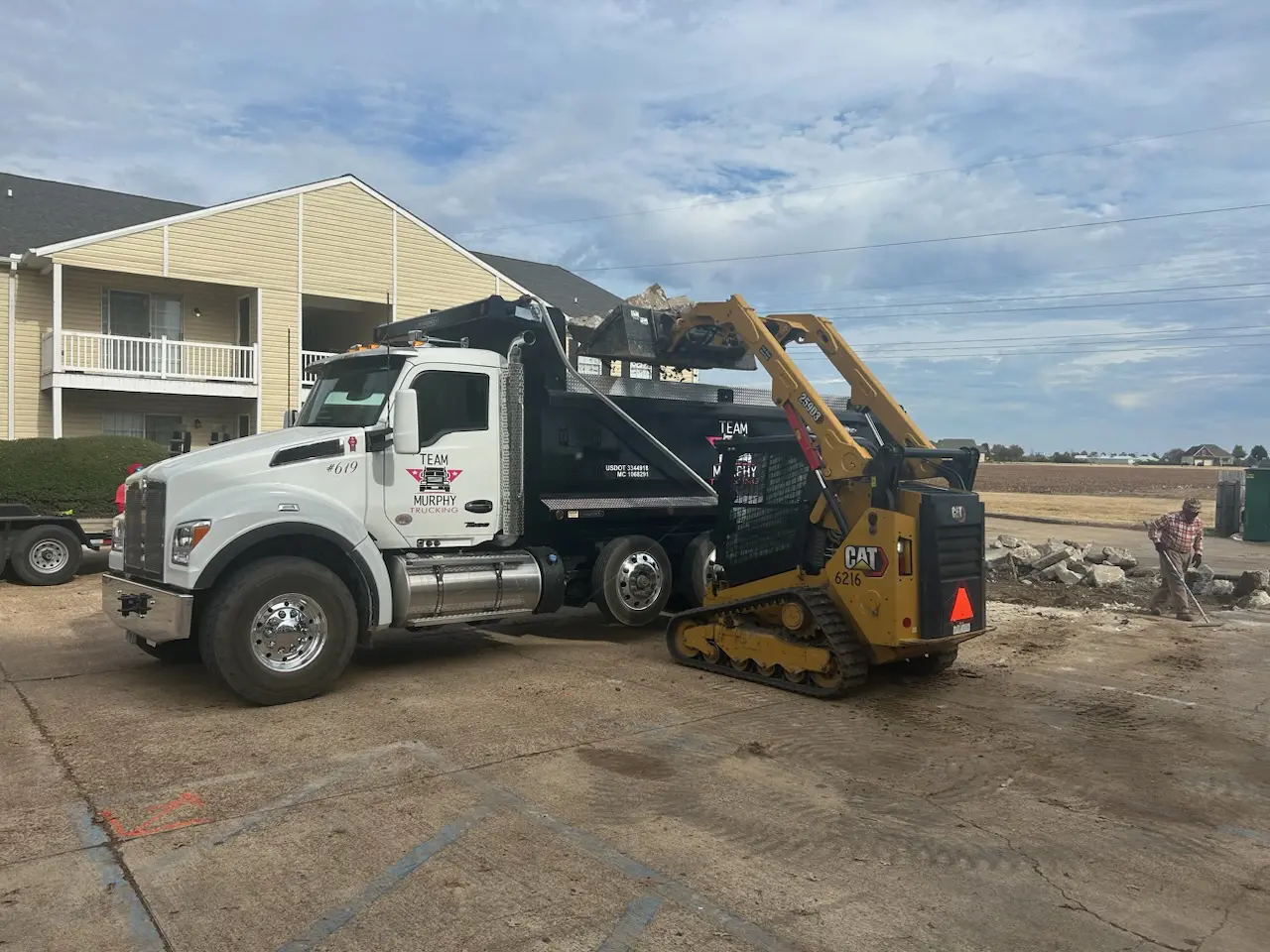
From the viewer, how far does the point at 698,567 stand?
10.5 meters

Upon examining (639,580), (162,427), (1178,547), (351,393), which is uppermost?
(162,427)

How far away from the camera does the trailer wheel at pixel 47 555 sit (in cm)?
1272

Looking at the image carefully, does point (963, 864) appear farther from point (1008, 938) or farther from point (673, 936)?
point (673, 936)

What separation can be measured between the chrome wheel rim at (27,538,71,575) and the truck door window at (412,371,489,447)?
24.9 ft

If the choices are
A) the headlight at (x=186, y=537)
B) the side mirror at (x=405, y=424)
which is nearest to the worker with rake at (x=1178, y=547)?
the side mirror at (x=405, y=424)

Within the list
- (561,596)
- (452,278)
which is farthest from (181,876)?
(452,278)

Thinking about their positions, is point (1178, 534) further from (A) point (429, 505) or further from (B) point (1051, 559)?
(A) point (429, 505)

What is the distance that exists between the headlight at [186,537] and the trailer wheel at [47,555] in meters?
7.42

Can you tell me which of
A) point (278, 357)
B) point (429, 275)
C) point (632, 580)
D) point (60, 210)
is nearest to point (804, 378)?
point (632, 580)

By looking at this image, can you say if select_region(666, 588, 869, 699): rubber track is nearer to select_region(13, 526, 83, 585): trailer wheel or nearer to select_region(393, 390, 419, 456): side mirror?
select_region(393, 390, 419, 456): side mirror

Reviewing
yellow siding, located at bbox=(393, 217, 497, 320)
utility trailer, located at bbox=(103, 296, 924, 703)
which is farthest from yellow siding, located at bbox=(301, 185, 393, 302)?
utility trailer, located at bbox=(103, 296, 924, 703)

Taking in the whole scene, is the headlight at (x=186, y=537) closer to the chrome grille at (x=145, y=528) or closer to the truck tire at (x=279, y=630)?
the chrome grille at (x=145, y=528)

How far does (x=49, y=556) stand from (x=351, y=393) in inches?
283

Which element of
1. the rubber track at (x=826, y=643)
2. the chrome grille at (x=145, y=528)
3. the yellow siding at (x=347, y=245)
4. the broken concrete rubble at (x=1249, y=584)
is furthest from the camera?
the yellow siding at (x=347, y=245)
